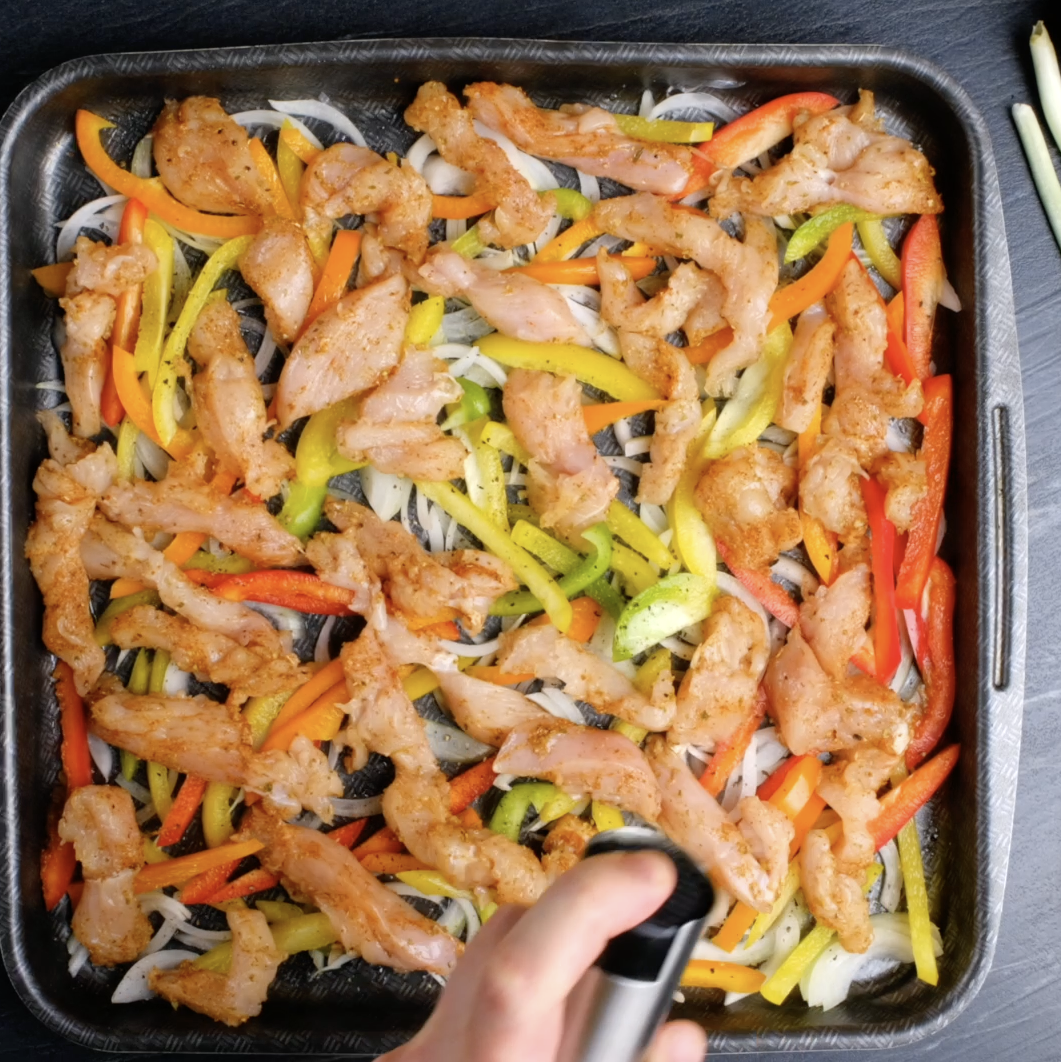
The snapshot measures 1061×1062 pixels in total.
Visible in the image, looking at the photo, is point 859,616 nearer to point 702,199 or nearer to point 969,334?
point 969,334

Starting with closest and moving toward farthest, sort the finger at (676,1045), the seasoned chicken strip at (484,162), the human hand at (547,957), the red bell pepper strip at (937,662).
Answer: the human hand at (547,957)
the finger at (676,1045)
the seasoned chicken strip at (484,162)
the red bell pepper strip at (937,662)

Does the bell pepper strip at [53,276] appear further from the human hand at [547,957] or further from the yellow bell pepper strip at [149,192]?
the human hand at [547,957]

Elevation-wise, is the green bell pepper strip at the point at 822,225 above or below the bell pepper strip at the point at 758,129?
below

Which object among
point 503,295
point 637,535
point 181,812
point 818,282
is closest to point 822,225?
point 818,282

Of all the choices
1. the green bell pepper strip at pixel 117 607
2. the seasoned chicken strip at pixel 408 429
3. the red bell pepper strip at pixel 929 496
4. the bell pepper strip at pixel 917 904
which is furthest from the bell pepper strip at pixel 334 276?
the bell pepper strip at pixel 917 904

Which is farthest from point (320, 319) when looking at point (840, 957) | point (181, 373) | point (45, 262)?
point (840, 957)

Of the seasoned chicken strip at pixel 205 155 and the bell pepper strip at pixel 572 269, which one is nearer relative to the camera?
the seasoned chicken strip at pixel 205 155

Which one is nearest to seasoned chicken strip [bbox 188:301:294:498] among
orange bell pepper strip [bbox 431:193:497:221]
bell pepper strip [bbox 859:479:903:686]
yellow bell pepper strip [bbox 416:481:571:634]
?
yellow bell pepper strip [bbox 416:481:571:634]
